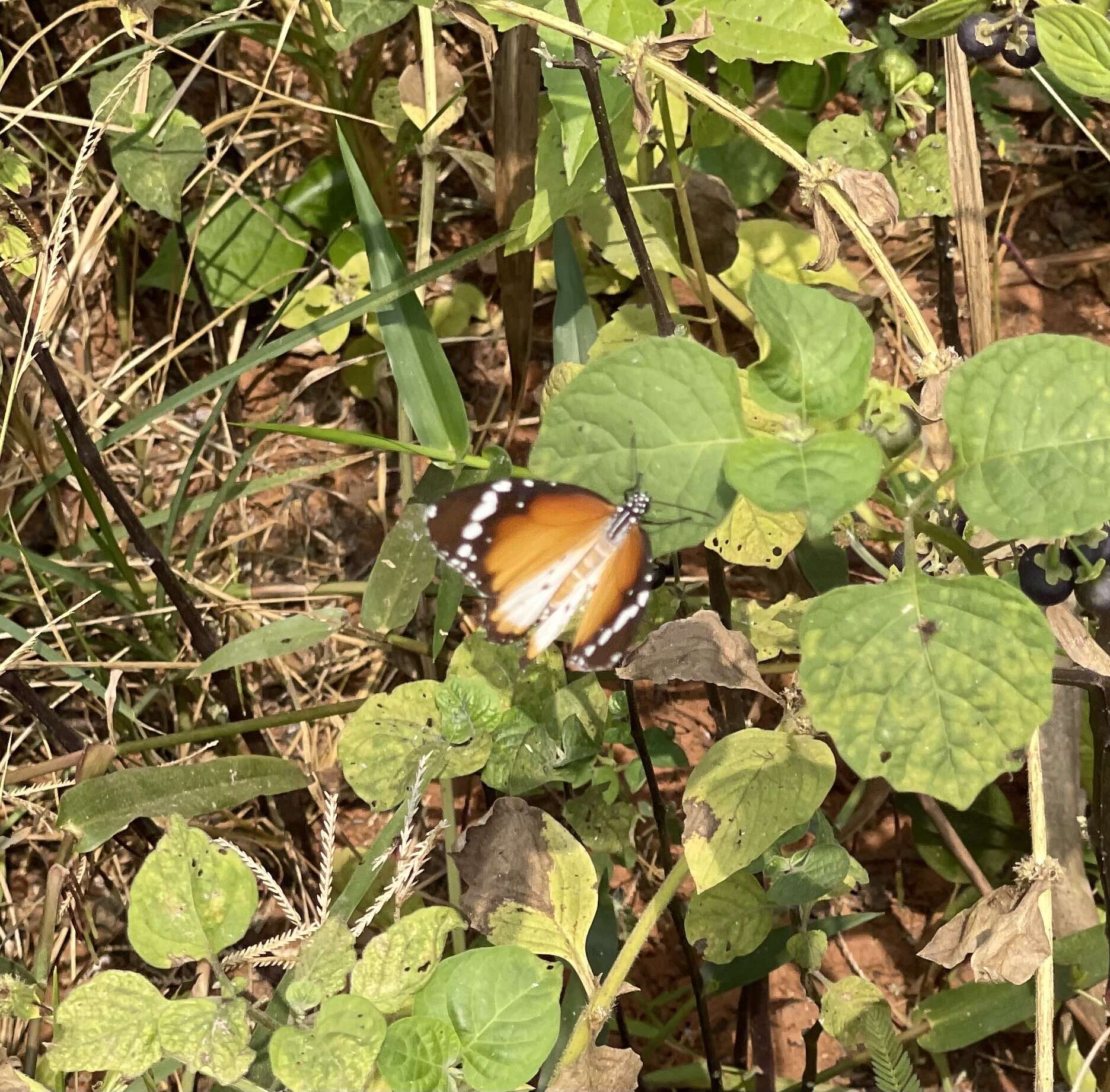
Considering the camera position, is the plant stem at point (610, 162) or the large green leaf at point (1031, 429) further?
the plant stem at point (610, 162)

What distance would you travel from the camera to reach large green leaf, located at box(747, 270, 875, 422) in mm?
834

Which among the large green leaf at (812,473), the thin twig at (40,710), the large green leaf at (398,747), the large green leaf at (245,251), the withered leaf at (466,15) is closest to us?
the large green leaf at (812,473)

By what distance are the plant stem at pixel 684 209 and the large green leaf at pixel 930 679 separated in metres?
0.49

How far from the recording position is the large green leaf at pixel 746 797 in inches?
41.4

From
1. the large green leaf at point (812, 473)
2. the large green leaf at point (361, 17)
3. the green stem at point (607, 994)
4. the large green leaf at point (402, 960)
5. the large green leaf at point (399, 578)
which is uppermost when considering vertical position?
the large green leaf at point (361, 17)

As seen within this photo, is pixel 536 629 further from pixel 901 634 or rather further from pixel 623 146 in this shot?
pixel 623 146

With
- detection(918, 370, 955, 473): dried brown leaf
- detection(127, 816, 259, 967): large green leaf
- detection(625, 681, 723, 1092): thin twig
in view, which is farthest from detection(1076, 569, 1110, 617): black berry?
detection(127, 816, 259, 967): large green leaf

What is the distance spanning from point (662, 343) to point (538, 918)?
0.63 meters

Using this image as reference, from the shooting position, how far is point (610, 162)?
3.47 feet

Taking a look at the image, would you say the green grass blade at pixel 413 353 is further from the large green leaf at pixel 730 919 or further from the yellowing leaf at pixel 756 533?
the large green leaf at pixel 730 919

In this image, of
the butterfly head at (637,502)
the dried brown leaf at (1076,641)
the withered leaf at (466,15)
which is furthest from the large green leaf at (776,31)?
the dried brown leaf at (1076,641)

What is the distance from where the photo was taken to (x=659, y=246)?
5.12 ft

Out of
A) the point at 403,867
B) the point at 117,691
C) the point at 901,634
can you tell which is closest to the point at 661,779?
the point at 403,867

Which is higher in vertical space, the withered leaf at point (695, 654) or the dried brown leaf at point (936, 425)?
the dried brown leaf at point (936, 425)
